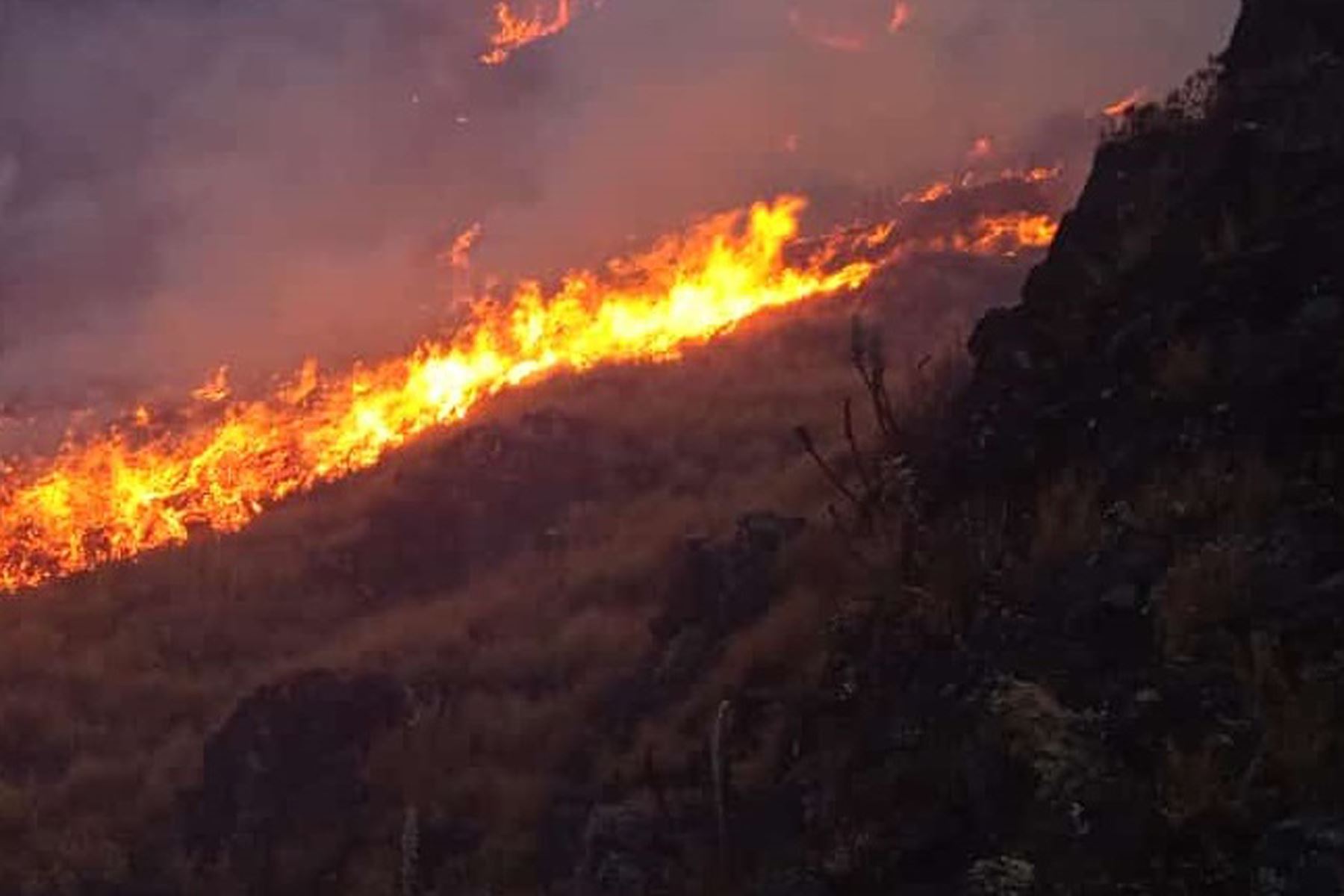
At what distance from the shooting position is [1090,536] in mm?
9328

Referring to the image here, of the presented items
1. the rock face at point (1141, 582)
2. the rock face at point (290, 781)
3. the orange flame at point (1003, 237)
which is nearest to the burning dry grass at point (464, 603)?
the rock face at point (290, 781)

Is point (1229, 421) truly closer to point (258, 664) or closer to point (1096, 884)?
point (1096, 884)

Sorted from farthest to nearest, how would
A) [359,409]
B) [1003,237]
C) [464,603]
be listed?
[1003,237]
[359,409]
[464,603]

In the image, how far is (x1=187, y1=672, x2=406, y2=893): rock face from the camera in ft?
51.4

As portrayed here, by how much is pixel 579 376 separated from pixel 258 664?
17.7 meters

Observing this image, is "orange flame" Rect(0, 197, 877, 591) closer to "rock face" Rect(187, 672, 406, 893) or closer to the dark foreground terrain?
the dark foreground terrain

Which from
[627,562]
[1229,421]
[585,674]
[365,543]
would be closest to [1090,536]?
[1229,421]

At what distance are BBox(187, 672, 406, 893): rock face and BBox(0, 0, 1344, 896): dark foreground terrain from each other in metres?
0.05

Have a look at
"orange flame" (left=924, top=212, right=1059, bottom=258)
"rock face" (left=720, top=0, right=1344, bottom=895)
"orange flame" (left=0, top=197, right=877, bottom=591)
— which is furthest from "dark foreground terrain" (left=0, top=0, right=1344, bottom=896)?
"orange flame" (left=924, top=212, right=1059, bottom=258)

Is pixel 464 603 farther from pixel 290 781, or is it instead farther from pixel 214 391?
pixel 214 391

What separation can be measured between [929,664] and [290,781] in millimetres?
10096

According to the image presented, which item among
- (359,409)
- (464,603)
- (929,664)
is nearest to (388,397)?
(359,409)

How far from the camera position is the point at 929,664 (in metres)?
9.09

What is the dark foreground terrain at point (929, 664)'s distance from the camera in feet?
23.5
